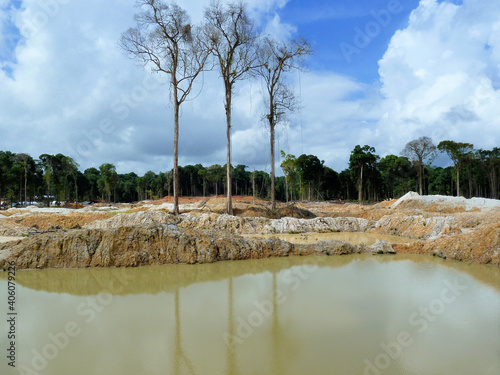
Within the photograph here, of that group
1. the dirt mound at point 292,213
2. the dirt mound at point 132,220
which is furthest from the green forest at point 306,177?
the dirt mound at point 132,220

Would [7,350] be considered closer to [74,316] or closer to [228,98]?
[74,316]

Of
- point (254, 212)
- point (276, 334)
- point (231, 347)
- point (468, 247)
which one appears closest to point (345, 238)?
point (468, 247)

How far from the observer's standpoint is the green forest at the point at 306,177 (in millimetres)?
39906

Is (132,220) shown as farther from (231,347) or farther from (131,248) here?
(231,347)

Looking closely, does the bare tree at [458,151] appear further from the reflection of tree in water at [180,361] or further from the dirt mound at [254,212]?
the reflection of tree in water at [180,361]

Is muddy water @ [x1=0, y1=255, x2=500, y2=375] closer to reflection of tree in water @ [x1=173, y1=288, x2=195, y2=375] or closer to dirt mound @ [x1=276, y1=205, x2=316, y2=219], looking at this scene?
reflection of tree in water @ [x1=173, y1=288, x2=195, y2=375]

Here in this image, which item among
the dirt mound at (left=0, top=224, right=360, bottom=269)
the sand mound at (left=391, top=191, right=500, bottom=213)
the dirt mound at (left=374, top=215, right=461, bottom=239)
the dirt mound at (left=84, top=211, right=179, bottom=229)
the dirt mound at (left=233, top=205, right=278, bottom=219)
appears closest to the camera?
the dirt mound at (left=0, top=224, right=360, bottom=269)

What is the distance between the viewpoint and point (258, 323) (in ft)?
14.2

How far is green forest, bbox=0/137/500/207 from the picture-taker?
39906 mm

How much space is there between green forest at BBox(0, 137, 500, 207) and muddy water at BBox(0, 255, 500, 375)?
2573cm

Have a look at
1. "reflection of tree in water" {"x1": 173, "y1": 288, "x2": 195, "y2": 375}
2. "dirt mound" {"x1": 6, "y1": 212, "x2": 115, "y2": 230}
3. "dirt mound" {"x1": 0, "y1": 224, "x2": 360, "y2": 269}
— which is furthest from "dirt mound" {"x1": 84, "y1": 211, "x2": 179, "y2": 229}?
"reflection of tree in water" {"x1": 173, "y1": 288, "x2": 195, "y2": 375}

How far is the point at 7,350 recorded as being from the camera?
3666 millimetres

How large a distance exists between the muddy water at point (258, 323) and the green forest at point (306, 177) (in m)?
25.7

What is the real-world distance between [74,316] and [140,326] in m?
1.22
